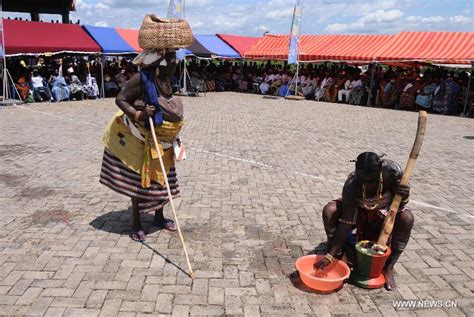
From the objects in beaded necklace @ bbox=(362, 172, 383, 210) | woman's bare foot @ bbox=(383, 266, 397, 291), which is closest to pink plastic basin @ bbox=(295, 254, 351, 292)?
woman's bare foot @ bbox=(383, 266, 397, 291)

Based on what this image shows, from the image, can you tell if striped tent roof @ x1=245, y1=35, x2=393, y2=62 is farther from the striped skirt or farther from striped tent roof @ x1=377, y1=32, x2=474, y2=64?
the striped skirt

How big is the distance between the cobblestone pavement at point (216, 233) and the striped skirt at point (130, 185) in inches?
16.6

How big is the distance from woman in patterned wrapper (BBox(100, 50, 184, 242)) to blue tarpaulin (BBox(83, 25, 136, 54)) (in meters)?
13.8

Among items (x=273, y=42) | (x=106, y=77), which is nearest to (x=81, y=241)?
(x=106, y=77)

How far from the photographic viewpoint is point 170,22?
3.85m

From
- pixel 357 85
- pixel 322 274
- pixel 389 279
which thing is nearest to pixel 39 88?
pixel 357 85

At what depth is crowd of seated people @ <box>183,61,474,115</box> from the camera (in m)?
16.5

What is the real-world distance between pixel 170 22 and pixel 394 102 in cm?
1564

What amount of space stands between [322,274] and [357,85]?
16119 mm

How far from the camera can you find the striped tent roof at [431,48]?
1612 centimetres

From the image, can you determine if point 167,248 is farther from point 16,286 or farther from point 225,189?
point 225,189

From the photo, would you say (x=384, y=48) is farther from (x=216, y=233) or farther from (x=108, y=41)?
(x=216, y=233)

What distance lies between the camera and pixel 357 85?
1864 cm

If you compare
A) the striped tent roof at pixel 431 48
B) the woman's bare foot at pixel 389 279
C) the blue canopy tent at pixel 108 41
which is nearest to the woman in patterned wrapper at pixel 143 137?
the woman's bare foot at pixel 389 279
